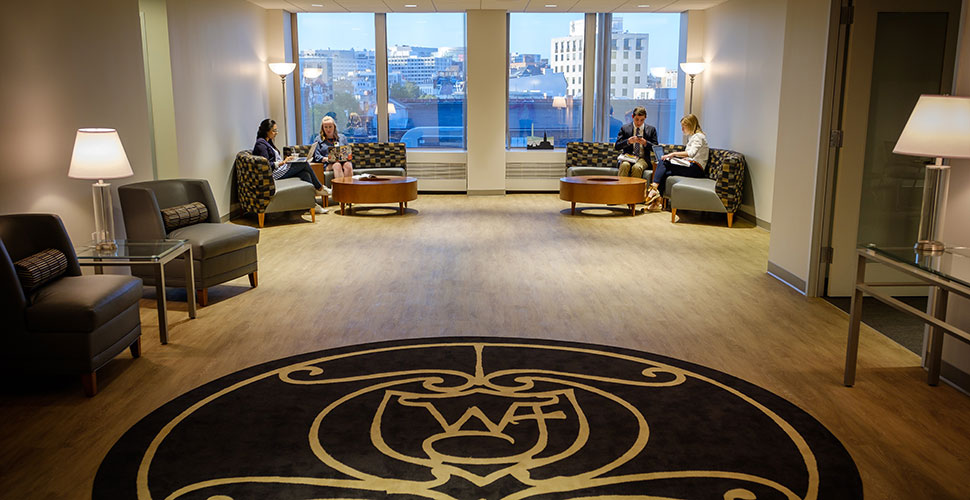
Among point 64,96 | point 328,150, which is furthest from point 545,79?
point 64,96

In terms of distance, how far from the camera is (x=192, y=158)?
25.6ft

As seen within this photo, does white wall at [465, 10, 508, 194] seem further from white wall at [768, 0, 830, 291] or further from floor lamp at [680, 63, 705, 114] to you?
white wall at [768, 0, 830, 291]

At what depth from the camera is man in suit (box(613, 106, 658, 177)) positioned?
10.3m

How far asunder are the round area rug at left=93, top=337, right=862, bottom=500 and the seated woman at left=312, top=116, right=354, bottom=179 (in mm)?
6444

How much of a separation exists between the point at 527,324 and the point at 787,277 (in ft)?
8.06

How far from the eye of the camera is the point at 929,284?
10.9 feet

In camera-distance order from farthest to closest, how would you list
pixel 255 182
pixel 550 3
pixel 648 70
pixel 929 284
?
pixel 648 70
pixel 550 3
pixel 255 182
pixel 929 284

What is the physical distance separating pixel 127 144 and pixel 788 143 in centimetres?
530

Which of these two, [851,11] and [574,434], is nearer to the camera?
[574,434]

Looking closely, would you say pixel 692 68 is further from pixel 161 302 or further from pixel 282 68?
pixel 161 302

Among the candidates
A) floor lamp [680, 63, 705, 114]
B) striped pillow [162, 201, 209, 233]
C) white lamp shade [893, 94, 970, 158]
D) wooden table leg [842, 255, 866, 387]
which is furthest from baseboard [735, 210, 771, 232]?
striped pillow [162, 201, 209, 233]

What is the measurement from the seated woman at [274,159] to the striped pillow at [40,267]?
516 cm

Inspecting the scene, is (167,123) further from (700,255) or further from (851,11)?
(851,11)

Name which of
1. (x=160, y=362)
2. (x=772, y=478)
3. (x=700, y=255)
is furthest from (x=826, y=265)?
(x=160, y=362)
